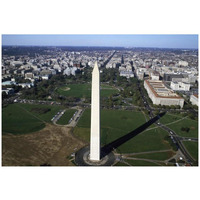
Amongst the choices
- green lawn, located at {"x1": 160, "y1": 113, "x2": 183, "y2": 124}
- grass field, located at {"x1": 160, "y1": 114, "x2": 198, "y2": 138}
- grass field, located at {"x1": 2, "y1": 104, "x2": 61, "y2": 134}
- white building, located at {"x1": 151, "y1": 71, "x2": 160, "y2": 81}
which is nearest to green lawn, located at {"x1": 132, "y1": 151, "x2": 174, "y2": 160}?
grass field, located at {"x1": 160, "y1": 114, "x2": 198, "y2": 138}

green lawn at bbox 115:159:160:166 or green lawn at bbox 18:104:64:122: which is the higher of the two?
green lawn at bbox 18:104:64:122

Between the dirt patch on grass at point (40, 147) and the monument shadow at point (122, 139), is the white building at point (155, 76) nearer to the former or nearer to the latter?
the monument shadow at point (122, 139)

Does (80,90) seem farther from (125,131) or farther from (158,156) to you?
(158,156)

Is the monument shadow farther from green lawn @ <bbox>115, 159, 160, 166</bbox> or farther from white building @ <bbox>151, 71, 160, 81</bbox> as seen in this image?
white building @ <bbox>151, 71, 160, 81</bbox>

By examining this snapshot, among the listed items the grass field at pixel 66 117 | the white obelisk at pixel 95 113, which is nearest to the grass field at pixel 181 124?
the white obelisk at pixel 95 113

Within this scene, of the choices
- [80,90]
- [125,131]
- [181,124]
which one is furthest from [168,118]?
[80,90]

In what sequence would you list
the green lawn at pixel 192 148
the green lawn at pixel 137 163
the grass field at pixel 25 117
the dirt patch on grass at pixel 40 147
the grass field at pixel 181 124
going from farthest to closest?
the grass field at pixel 25 117
the grass field at pixel 181 124
the green lawn at pixel 192 148
the dirt patch on grass at pixel 40 147
the green lawn at pixel 137 163
